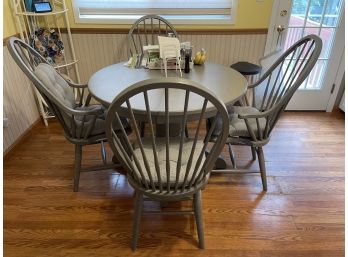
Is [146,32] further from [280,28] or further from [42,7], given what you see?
[280,28]

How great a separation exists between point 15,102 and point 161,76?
4.72 feet

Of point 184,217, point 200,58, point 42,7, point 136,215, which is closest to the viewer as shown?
point 136,215

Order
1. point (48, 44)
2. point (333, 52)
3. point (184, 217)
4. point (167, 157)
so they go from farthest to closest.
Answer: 1. point (333, 52)
2. point (48, 44)
3. point (184, 217)
4. point (167, 157)

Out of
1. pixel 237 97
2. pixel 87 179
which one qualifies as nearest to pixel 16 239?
pixel 87 179

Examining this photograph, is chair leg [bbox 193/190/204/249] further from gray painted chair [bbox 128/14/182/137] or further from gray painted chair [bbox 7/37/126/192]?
gray painted chair [bbox 128/14/182/137]

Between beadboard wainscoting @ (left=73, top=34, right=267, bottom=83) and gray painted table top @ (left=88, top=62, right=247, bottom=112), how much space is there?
0.80 meters

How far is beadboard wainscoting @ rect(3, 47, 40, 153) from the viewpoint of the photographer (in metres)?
2.06

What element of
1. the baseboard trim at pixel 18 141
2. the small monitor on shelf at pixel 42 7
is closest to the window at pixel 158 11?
the small monitor on shelf at pixel 42 7

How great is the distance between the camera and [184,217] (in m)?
1.56

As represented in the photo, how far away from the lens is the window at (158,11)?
8.03ft

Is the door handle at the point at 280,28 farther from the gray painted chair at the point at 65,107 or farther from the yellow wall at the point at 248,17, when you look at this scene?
the gray painted chair at the point at 65,107

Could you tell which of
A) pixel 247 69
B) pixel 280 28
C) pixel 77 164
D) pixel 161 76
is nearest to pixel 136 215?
pixel 77 164

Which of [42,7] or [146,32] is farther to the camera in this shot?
[146,32]

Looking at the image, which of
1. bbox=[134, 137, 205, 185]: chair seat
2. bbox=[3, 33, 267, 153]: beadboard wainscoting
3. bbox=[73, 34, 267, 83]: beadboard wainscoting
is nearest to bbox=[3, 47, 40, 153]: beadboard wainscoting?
bbox=[3, 33, 267, 153]: beadboard wainscoting
